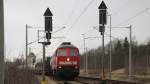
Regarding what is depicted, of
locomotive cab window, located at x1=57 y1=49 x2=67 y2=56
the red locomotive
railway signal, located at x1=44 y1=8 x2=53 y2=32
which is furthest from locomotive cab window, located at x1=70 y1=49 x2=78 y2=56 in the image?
railway signal, located at x1=44 y1=8 x2=53 y2=32

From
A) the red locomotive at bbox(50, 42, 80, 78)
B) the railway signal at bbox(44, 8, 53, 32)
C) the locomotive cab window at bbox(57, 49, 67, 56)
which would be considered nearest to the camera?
the railway signal at bbox(44, 8, 53, 32)

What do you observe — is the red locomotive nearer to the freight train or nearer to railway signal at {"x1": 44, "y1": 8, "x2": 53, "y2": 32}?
the freight train

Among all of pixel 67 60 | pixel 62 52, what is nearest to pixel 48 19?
pixel 62 52

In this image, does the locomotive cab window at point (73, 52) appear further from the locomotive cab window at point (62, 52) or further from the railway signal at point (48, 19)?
the railway signal at point (48, 19)

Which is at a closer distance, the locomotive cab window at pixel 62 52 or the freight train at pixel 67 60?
the freight train at pixel 67 60

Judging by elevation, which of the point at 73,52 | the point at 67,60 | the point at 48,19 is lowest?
the point at 67,60

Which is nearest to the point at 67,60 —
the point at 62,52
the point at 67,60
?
the point at 67,60

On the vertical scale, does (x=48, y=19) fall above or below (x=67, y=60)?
above

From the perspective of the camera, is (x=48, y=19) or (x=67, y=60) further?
(x=67, y=60)

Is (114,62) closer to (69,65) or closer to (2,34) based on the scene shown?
(69,65)

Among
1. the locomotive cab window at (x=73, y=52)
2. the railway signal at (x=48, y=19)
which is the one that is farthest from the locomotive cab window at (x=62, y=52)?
the railway signal at (x=48, y=19)

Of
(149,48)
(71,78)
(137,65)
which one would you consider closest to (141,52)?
(149,48)

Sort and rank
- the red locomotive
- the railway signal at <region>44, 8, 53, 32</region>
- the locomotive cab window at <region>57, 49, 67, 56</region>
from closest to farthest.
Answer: the railway signal at <region>44, 8, 53, 32</region>, the red locomotive, the locomotive cab window at <region>57, 49, 67, 56</region>

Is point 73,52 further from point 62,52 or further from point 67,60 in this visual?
point 62,52
